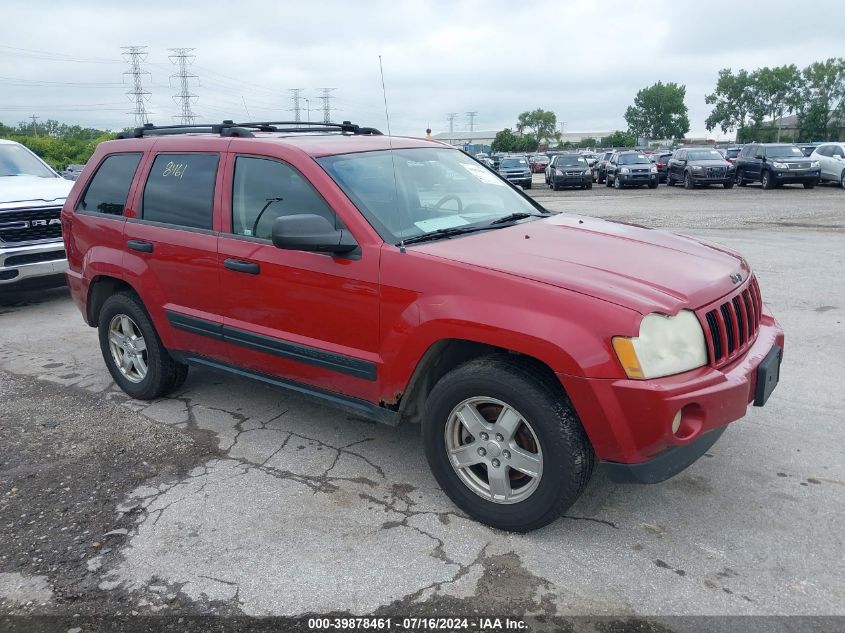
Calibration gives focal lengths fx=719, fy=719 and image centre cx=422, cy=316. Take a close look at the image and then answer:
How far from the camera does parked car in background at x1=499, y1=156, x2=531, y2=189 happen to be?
3136cm

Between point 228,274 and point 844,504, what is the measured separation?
343cm

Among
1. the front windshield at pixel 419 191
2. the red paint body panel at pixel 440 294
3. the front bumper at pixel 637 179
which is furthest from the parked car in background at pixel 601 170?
the red paint body panel at pixel 440 294

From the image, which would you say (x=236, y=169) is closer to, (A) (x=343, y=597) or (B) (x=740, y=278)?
(A) (x=343, y=597)

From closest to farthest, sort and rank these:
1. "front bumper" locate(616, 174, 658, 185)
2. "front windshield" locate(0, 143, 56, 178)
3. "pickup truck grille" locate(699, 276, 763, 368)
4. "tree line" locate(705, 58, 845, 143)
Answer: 1. "pickup truck grille" locate(699, 276, 763, 368)
2. "front windshield" locate(0, 143, 56, 178)
3. "front bumper" locate(616, 174, 658, 185)
4. "tree line" locate(705, 58, 845, 143)

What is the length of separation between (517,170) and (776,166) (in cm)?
1070

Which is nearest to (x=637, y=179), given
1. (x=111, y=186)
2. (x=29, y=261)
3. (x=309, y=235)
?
(x=29, y=261)

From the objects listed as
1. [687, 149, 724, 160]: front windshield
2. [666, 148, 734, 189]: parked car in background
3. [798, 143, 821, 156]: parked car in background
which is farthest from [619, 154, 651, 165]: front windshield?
[798, 143, 821, 156]: parked car in background

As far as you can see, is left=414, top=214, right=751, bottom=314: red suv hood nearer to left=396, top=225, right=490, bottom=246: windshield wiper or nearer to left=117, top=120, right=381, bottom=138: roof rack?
left=396, top=225, right=490, bottom=246: windshield wiper

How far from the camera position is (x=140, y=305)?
492 cm

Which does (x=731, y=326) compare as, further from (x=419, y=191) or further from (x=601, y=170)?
(x=601, y=170)

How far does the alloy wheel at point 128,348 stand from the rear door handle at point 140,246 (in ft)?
1.77

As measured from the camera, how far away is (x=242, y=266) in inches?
160

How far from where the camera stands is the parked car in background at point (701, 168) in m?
26.2

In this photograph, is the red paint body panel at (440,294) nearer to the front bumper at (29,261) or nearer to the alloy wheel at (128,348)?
the alloy wheel at (128,348)
